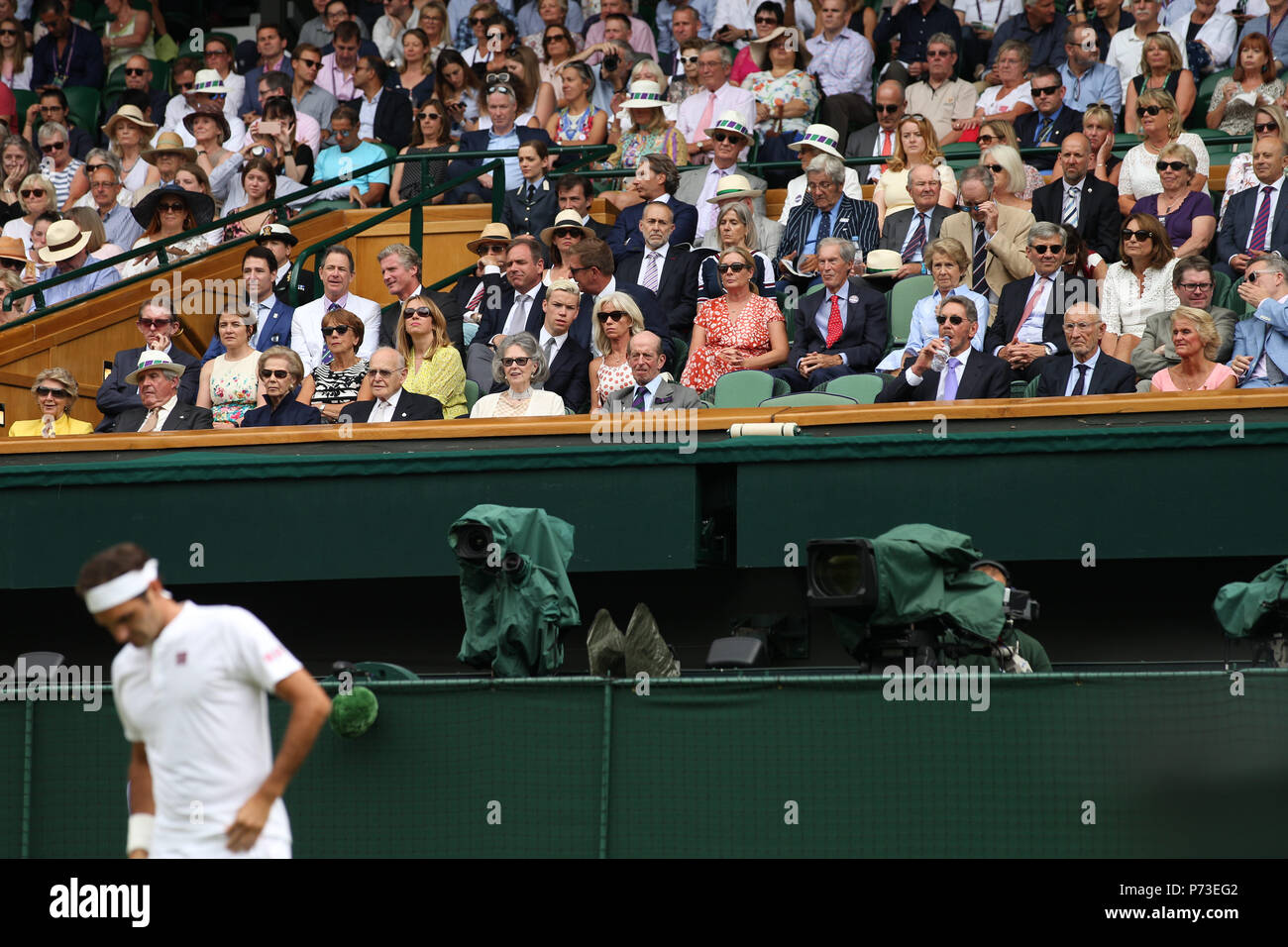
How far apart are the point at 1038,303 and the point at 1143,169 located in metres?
1.80

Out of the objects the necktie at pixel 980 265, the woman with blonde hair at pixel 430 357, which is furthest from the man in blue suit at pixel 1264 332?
the woman with blonde hair at pixel 430 357

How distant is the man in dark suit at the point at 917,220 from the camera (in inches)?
455

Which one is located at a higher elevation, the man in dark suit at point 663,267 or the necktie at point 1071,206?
the necktie at point 1071,206

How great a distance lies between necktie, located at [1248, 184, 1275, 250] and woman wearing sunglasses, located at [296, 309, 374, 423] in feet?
17.3

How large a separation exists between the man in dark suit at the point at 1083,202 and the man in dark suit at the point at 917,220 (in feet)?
2.07

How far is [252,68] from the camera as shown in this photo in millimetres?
17500

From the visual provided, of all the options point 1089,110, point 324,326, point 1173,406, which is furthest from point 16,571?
point 1089,110

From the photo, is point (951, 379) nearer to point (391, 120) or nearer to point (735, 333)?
point (735, 333)

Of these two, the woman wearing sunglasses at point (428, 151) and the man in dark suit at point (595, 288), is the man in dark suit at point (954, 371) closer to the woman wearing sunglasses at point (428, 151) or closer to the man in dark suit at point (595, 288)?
the man in dark suit at point (595, 288)

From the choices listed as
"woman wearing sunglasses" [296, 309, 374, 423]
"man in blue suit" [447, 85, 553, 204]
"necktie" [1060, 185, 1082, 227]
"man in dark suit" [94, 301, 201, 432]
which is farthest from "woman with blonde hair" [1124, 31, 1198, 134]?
"man in dark suit" [94, 301, 201, 432]

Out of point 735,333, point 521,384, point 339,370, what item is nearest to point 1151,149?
point 735,333

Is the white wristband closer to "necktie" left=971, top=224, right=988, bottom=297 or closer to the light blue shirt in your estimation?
"necktie" left=971, top=224, right=988, bottom=297
